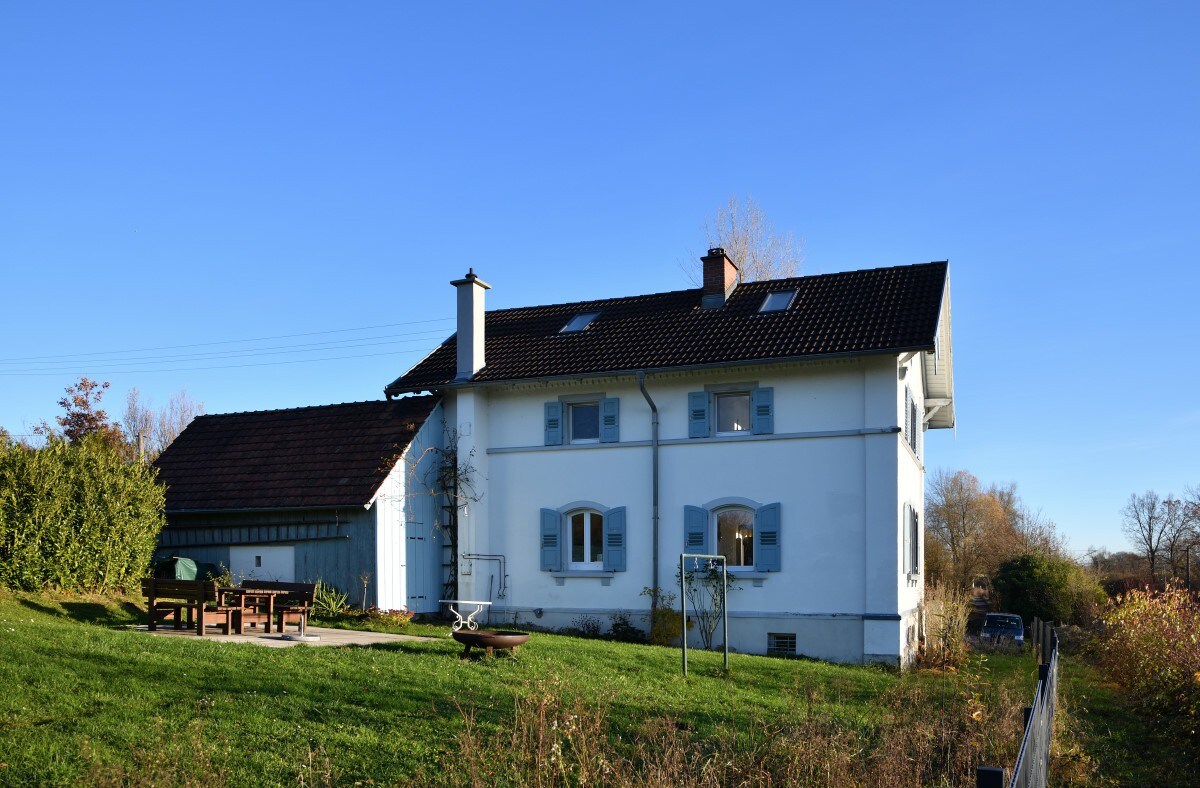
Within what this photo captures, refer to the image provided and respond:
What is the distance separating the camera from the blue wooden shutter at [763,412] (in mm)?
20688

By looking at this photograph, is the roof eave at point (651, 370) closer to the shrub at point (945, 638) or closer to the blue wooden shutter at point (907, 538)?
the blue wooden shutter at point (907, 538)

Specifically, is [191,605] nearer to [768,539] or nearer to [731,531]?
[731,531]

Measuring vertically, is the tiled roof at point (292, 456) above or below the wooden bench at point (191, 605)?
above

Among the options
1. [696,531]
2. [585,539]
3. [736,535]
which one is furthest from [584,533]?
[736,535]

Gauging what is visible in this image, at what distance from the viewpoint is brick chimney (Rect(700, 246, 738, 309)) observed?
76.6ft

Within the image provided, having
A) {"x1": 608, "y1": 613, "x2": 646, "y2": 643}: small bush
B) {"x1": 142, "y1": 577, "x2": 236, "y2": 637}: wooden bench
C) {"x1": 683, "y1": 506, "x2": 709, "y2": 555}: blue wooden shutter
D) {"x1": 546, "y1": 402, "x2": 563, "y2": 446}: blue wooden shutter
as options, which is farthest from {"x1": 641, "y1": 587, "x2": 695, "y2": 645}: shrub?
{"x1": 142, "y1": 577, "x2": 236, "y2": 637}: wooden bench

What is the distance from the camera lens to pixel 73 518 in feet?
58.0

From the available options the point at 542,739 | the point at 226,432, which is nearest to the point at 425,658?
the point at 542,739

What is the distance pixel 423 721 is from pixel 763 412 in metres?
12.2

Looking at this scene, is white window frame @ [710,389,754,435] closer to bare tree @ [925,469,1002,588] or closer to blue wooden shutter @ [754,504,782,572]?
blue wooden shutter @ [754,504,782,572]

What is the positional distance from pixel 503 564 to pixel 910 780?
14.7m

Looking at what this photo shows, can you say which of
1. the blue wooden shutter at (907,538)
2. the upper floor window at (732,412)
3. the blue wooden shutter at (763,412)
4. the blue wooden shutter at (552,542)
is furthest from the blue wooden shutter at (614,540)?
the blue wooden shutter at (907,538)

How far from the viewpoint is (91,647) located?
11930mm

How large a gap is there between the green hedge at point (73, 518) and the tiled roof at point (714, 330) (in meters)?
6.61
